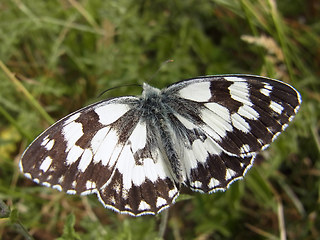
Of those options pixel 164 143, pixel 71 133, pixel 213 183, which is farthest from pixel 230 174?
pixel 71 133

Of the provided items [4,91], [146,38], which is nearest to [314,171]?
[146,38]

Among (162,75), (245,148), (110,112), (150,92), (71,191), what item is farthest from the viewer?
(162,75)

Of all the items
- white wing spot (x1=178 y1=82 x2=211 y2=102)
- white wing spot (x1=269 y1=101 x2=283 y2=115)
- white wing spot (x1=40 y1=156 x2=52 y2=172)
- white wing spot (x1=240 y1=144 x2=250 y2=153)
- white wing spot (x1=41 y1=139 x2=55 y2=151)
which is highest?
white wing spot (x1=178 y1=82 x2=211 y2=102)

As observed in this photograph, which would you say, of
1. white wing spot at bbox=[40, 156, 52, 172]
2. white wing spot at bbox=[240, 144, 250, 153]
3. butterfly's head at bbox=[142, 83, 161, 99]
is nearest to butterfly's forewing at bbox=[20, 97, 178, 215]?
white wing spot at bbox=[40, 156, 52, 172]

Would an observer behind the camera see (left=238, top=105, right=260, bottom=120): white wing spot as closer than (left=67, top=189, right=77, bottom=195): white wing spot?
No

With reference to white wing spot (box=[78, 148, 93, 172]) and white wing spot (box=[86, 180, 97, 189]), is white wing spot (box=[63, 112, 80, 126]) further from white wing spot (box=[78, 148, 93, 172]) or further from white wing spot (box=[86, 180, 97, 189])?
white wing spot (box=[86, 180, 97, 189])

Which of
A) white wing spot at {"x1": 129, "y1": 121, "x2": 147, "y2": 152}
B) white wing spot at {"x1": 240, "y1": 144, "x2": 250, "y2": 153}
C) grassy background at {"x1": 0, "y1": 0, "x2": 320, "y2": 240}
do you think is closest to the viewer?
white wing spot at {"x1": 240, "y1": 144, "x2": 250, "y2": 153}

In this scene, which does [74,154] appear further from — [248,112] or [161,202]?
[248,112]

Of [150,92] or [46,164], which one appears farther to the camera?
[150,92]
